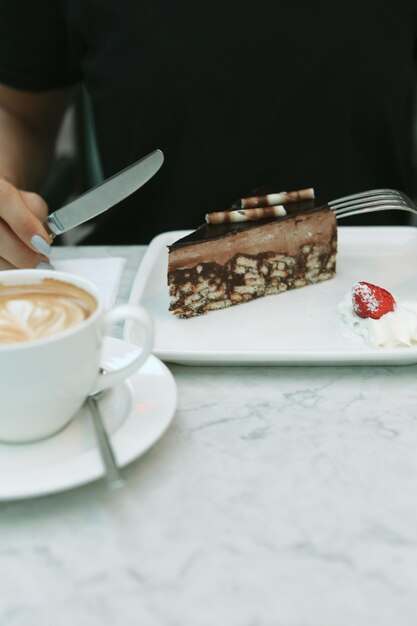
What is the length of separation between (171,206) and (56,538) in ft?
3.29

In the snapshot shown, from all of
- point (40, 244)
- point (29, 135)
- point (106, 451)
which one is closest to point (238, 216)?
point (40, 244)

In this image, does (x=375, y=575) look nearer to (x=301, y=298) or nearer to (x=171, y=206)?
(x=301, y=298)

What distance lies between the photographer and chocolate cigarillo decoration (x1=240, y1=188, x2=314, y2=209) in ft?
3.89

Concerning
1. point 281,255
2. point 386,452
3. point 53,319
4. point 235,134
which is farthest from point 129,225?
point 386,452

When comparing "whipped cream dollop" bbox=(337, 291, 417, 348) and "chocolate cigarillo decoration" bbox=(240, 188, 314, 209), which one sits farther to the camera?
"chocolate cigarillo decoration" bbox=(240, 188, 314, 209)

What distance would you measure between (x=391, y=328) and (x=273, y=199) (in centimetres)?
37

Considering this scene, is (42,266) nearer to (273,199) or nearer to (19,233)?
(19,233)

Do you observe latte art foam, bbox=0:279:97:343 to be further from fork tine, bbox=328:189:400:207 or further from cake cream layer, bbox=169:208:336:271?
fork tine, bbox=328:189:400:207

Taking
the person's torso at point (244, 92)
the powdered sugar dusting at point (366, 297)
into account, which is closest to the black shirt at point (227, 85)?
the person's torso at point (244, 92)

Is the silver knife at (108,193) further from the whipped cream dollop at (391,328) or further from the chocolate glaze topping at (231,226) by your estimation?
the whipped cream dollop at (391,328)

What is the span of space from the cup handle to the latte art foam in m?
0.03

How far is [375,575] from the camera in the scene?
582mm

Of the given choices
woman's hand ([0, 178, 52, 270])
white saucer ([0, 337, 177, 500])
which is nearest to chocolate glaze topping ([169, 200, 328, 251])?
woman's hand ([0, 178, 52, 270])

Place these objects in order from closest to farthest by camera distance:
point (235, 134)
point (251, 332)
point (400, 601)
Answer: point (400, 601), point (251, 332), point (235, 134)
